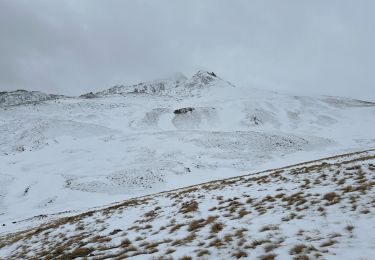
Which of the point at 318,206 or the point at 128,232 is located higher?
the point at 318,206

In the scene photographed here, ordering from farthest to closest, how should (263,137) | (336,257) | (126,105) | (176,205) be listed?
(126,105), (263,137), (176,205), (336,257)

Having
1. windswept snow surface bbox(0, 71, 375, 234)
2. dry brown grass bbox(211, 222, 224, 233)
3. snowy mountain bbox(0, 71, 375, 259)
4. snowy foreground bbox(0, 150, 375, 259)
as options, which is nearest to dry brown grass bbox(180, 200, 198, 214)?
snowy foreground bbox(0, 150, 375, 259)

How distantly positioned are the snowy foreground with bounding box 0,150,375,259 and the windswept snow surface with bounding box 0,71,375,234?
14.5 metres

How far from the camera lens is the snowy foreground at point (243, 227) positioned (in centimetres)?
757

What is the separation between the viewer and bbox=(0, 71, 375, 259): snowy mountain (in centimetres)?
4038

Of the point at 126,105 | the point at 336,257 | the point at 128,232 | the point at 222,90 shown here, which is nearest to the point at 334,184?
the point at 336,257

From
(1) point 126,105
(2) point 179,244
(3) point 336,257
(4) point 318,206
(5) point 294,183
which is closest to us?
(3) point 336,257

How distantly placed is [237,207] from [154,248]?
4.22 meters

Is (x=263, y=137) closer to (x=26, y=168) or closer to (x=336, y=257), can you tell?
(x=26, y=168)

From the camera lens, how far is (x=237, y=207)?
497 inches

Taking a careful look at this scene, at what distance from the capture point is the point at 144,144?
62.1m

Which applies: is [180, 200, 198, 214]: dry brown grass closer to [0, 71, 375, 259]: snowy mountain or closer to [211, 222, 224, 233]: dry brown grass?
[211, 222, 224, 233]: dry brown grass

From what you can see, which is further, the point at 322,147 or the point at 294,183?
the point at 322,147

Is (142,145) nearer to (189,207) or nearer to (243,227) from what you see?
(189,207)
